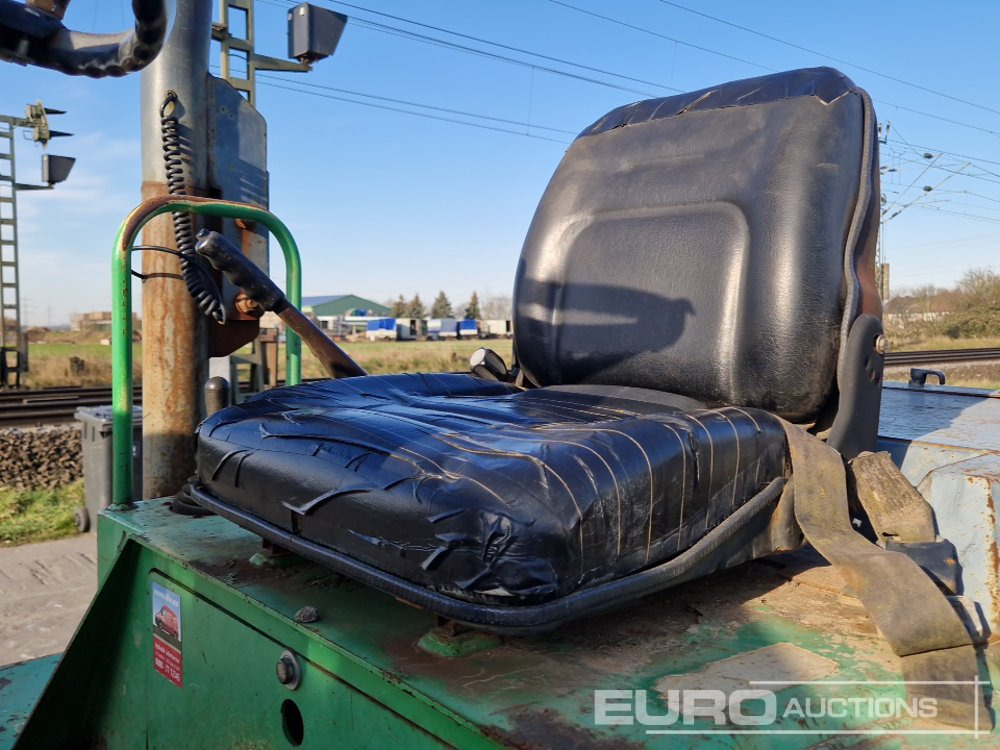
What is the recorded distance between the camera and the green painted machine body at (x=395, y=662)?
1120mm

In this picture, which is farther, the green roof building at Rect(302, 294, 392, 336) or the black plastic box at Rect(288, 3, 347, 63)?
the green roof building at Rect(302, 294, 392, 336)

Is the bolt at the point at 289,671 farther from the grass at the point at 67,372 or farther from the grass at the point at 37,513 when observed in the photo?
the grass at the point at 67,372

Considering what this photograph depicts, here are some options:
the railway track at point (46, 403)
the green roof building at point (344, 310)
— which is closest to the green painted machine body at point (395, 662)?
the railway track at point (46, 403)

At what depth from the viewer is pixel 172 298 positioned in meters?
2.74

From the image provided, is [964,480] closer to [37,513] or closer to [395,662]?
[395,662]

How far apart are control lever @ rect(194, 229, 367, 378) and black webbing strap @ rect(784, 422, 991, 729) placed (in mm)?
1259

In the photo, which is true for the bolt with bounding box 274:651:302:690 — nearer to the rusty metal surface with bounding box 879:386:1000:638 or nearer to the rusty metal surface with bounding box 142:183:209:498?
the rusty metal surface with bounding box 879:386:1000:638

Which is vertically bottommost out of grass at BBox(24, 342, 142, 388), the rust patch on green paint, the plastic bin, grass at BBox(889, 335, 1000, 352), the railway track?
grass at BBox(24, 342, 142, 388)

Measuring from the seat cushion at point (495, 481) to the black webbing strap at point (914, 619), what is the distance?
175mm

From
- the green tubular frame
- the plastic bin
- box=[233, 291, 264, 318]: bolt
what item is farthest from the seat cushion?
the plastic bin

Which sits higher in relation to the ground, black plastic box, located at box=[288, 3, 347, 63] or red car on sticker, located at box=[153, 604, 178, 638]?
black plastic box, located at box=[288, 3, 347, 63]

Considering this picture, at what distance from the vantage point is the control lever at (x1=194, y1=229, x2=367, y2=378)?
1.86m

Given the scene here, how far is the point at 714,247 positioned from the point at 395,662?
107cm

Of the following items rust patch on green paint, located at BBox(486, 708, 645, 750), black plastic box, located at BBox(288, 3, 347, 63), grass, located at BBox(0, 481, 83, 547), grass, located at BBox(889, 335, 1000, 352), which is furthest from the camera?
grass, located at BBox(889, 335, 1000, 352)
